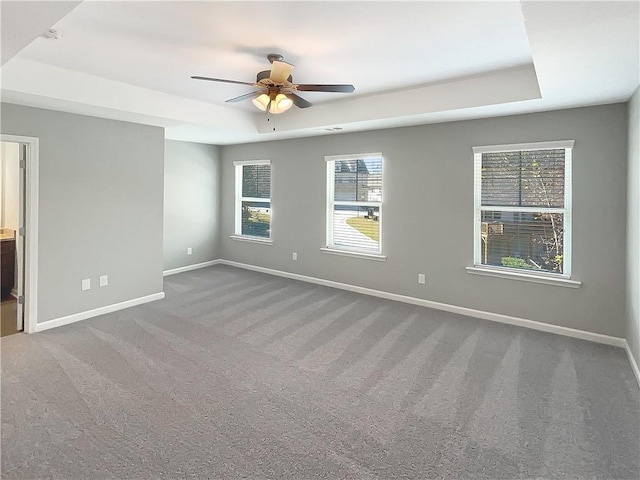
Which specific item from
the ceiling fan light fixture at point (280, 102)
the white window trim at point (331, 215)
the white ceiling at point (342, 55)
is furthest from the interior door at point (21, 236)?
the white window trim at point (331, 215)

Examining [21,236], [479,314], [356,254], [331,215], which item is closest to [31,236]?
[21,236]

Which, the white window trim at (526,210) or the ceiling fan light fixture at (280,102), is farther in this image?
the white window trim at (526,210)

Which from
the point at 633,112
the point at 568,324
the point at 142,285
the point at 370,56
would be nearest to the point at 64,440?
the point at 142,285

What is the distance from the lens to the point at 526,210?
4195 mm

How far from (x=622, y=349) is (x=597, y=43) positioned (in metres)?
2.94

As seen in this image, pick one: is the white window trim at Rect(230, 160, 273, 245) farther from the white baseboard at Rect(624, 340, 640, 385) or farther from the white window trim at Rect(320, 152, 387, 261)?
the white baseboard at Rect(624, 340, 640, 385)

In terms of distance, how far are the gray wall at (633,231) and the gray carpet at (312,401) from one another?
1.12 ft

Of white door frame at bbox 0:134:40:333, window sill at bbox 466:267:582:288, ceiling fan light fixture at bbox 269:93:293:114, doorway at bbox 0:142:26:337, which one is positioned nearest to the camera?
ceiling fan light fixture at bbox 269:93:293:114

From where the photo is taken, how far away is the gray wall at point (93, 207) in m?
3.99

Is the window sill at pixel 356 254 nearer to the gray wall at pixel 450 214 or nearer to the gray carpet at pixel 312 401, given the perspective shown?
the gray wall at pixel 450 214

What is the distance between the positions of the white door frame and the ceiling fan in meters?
2.09

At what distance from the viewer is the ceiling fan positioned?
311 centimetres

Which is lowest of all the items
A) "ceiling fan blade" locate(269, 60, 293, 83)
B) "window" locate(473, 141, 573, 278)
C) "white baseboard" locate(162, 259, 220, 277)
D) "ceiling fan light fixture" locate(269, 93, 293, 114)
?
"white baseboard" locate(162, 259, 220, 277)

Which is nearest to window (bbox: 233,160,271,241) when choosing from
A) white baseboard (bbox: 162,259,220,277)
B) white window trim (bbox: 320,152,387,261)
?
white baseboard (bbox: 162,259,220,277)
